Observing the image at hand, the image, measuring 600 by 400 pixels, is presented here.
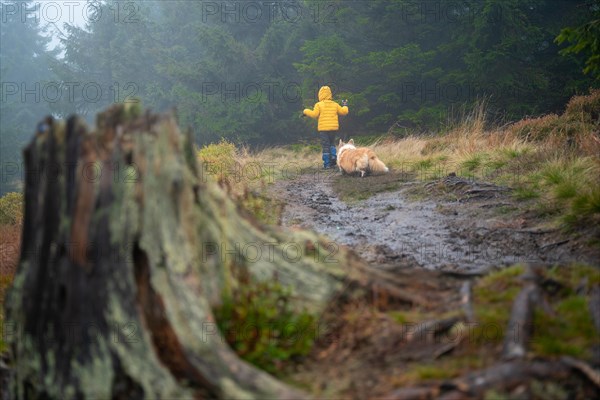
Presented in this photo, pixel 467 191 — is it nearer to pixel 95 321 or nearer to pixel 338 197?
pixel 338 197

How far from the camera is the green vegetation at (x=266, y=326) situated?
3.07m

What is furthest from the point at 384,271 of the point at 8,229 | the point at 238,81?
the point at 238,81

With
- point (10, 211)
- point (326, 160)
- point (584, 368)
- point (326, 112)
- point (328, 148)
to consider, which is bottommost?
point (584, 368)

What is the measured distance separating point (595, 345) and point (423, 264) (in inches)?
120

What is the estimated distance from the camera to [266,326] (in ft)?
10.5

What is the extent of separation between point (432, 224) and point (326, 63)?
53.4 feet

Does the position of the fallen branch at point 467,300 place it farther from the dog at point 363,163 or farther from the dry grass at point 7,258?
the dog at point 363,163

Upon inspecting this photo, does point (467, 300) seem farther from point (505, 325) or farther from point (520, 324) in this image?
point (520, 324)

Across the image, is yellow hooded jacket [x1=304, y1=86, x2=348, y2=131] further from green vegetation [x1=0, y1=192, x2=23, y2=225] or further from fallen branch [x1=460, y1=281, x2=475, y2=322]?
fallen branch [x1=460, y1=281, x2=475, y2=322]

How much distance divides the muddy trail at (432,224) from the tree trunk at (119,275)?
1.83 metres

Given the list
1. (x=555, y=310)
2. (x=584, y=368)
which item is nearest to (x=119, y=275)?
(x=584, y=368)

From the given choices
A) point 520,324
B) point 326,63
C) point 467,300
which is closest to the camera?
point 520,324

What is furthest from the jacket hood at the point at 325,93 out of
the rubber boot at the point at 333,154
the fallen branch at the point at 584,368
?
the fallen branch at the point at 584,368

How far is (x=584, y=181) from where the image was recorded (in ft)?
23.3
